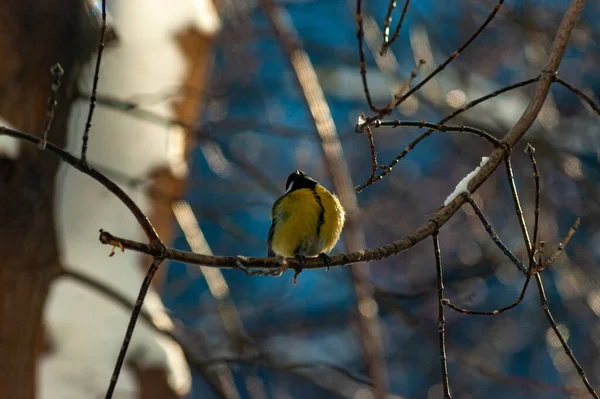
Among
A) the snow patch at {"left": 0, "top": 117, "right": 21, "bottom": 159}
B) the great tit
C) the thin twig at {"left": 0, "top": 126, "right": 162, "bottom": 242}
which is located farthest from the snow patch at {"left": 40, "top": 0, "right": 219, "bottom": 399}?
the thin twig at {"left": 0, "top": 126, "right": 162, "bottom": 242}

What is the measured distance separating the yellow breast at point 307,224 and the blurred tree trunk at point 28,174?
110 cm

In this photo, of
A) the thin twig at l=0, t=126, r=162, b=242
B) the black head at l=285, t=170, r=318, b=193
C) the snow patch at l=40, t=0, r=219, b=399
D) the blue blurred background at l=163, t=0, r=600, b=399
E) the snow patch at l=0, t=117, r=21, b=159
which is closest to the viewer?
the thin twig at l=0, t=126, r=162, b=242

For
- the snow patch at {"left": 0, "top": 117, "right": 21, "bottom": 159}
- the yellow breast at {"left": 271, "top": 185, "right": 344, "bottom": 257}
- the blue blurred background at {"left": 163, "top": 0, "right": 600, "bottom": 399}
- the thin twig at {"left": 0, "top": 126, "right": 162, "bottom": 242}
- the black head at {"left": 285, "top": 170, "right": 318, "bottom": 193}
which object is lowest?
the thin twig at {"left": 0, "top": 126, "right": 162, "bottom": 242}

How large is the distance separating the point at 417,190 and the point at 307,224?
520cm

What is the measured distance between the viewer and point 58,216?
11.0 ft

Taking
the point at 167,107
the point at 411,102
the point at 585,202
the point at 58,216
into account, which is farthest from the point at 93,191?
the point at 585,202

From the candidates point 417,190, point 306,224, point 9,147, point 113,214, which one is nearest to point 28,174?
point 9,147

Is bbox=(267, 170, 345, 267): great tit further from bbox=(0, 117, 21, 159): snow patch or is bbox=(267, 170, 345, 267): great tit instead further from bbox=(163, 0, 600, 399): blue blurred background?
bbox=(0, 117, 21, 159): snow patch

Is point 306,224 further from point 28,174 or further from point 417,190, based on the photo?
point 417,190

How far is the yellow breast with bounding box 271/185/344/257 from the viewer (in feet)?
10.5

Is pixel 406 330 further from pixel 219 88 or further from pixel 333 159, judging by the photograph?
pixel 333 159

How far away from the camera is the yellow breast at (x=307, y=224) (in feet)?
10.5

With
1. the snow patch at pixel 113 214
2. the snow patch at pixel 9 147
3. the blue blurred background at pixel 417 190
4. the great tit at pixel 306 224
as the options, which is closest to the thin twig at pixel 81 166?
the great tit at pixel 306 224

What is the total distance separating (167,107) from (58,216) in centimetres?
109
